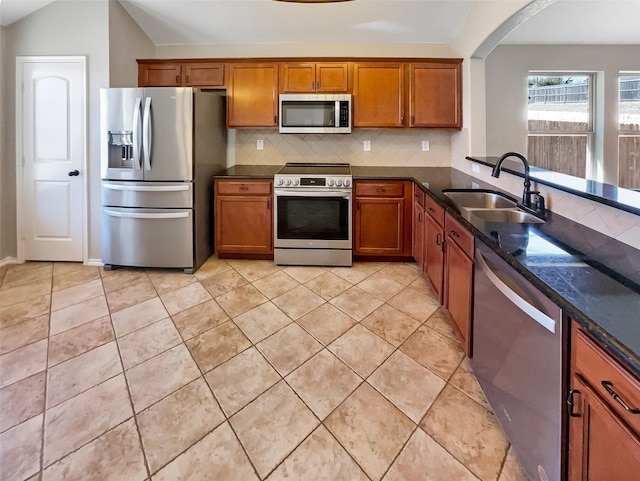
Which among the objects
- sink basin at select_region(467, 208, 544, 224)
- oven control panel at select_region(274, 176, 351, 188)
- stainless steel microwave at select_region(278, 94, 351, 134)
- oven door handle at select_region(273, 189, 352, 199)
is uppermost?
stainless steel microwave at select_region(278, 94, 351, 134)

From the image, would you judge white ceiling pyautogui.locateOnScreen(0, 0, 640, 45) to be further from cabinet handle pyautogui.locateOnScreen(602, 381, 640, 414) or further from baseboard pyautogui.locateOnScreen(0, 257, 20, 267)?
cabinet handle pyautogui.locateOnScreen(602, 381, 640, 414)

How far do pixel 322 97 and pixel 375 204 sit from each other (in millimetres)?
1217

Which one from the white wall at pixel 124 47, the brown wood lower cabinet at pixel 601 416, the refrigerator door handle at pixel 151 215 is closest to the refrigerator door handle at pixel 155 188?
the refrigerator door handle at pixel 151 215

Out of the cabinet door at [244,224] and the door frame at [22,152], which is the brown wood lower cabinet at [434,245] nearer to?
the cabinet door at [244,224]

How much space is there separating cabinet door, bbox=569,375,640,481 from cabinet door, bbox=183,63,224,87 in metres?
4.01

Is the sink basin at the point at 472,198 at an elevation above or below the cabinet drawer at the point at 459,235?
above

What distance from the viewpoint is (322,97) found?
3789mm

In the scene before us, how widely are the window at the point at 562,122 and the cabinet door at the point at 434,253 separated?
2.72 m

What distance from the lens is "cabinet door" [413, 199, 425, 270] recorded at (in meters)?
3.25

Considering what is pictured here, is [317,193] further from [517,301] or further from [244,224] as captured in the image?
[517,301]

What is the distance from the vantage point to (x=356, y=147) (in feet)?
14.1

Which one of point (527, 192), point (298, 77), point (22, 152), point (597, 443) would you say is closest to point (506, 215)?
point (527, 192)

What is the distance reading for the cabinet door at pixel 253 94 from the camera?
12.8 feet

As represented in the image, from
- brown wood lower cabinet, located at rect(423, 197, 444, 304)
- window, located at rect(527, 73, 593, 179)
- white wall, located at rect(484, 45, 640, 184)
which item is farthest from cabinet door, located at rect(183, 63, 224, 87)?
window, located at rect(527, 73, 593, 179)
